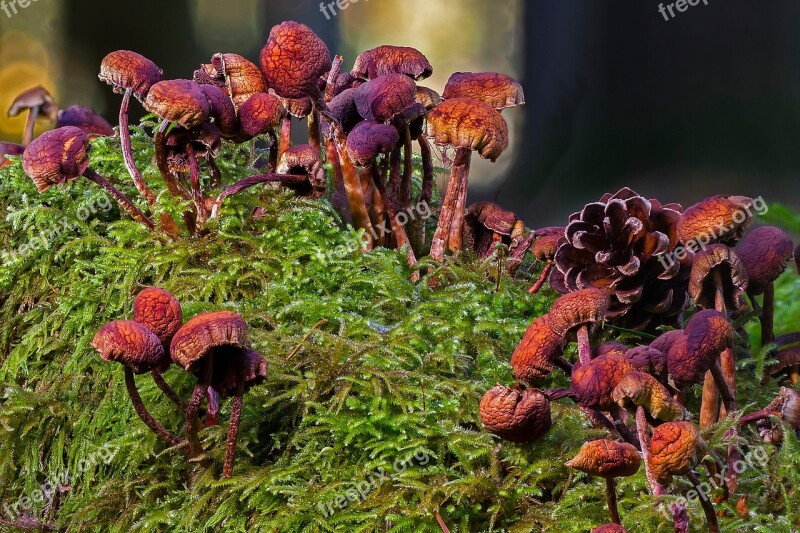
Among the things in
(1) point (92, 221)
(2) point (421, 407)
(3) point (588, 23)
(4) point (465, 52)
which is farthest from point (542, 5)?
(2) point (421, 407)

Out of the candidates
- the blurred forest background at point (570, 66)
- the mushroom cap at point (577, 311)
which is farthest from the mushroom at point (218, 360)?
the blurred forest background at point (570, 66)

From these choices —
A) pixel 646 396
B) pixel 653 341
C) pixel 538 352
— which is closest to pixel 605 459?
pixel 646 396

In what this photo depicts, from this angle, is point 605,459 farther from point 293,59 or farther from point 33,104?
point 33,104

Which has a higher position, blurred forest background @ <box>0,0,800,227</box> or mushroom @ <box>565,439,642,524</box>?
blurred forest background @ <box>0,0,800,227</box>

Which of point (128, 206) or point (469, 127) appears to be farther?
point (128, 206)

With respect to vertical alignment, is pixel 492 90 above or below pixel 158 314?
above

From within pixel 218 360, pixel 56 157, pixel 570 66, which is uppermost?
pixel 570 66

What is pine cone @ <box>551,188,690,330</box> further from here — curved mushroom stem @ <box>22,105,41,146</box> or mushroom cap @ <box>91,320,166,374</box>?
curved mushroom stem @ <box>22,105,41,146</box>

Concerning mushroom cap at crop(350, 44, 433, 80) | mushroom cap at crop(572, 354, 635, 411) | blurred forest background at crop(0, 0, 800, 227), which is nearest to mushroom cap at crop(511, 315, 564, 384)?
mushroom cap at crop(572, 354, 635, 411)
